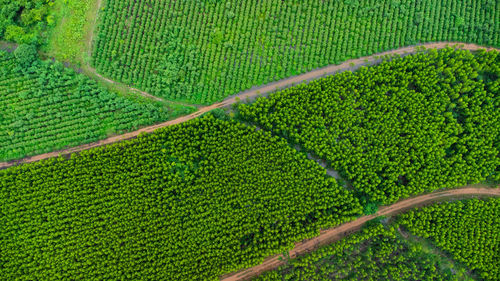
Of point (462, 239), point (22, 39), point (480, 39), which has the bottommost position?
point (462, 239)

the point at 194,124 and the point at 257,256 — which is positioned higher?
the point at 194,124

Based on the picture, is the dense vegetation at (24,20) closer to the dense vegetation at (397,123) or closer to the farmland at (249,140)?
the farmland at (249,140)

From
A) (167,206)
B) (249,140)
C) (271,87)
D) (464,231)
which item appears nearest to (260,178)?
(249,140)

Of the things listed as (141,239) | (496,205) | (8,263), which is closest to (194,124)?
(141,239)

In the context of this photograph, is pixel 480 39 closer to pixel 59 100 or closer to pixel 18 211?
pixel 59 100

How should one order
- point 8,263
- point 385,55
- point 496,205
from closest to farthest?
point 8,263, point 496,205, point 385,55

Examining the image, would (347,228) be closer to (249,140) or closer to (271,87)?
(249,140)

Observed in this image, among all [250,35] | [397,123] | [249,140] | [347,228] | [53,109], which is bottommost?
[347,228]
